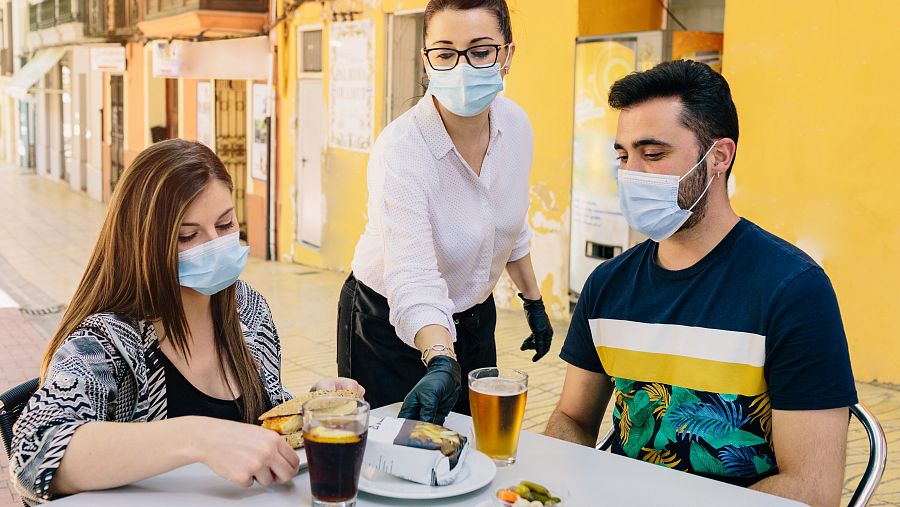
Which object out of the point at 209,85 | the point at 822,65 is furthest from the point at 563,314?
the point at 209,85

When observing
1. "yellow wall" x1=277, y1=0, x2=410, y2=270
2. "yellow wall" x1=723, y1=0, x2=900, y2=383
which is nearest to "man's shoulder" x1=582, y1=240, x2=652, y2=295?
"yellow wall" x1=723, y1=0, x2=900, y2=383

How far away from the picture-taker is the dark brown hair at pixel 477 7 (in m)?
2.97

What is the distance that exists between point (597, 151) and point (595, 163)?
98 millimetres

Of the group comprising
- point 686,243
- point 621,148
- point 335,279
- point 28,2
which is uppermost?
point 28,2

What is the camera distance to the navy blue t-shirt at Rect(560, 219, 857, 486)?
89.3 inches

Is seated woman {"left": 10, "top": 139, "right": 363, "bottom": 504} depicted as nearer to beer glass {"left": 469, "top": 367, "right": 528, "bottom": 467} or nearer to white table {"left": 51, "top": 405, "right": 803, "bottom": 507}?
white table {"left": 51, "top": 405, "right": 803, "bottom": 507}

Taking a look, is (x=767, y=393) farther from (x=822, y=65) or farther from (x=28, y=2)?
(x=28, y=2)

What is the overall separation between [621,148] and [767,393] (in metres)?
0.67

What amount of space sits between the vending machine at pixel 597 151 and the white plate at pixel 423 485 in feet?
19.9

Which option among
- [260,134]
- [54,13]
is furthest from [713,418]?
[54,13]

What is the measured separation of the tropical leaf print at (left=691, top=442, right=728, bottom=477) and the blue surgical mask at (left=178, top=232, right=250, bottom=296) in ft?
3.57

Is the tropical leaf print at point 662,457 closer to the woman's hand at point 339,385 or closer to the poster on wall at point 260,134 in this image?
the woman's hand at point 339,385

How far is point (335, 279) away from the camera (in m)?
11.8

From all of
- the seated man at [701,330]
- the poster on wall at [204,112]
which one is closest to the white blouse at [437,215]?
the seated man at [701,330]
